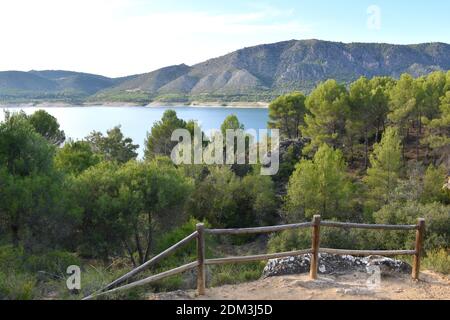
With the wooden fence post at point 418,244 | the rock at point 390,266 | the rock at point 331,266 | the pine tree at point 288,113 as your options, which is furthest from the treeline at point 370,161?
the wooden fence post at point 418,244

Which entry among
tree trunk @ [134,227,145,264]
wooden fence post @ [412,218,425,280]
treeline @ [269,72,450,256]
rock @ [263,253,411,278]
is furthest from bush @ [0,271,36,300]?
treeline @ [269,72,450,256]

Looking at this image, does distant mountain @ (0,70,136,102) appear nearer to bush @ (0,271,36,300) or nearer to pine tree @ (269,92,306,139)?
pine tree @ (269,92,306,139)

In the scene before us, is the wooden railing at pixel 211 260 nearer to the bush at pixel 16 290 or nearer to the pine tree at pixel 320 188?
the bush at pixel 16 290

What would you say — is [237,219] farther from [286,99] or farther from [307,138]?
[286,99]

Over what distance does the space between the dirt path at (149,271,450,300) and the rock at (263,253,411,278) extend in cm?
22

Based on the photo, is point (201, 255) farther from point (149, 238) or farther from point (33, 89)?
point (33, 89)

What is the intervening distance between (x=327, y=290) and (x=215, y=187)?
18875mm

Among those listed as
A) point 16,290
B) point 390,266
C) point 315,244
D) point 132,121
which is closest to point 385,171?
point 390,266

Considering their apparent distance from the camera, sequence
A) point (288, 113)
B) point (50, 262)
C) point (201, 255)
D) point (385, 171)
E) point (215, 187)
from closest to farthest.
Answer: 1. point (201, 255)
2. point (50, 262)
3. point (385, 171)
4. point (215, 187)
5. point (288, 113)

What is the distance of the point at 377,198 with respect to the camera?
24.7 metres

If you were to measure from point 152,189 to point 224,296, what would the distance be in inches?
367

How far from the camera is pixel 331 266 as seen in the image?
24.1 ft

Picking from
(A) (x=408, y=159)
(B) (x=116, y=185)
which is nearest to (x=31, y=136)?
(B) (x=116, y=185)

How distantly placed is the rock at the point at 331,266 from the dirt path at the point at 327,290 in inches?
8.8
